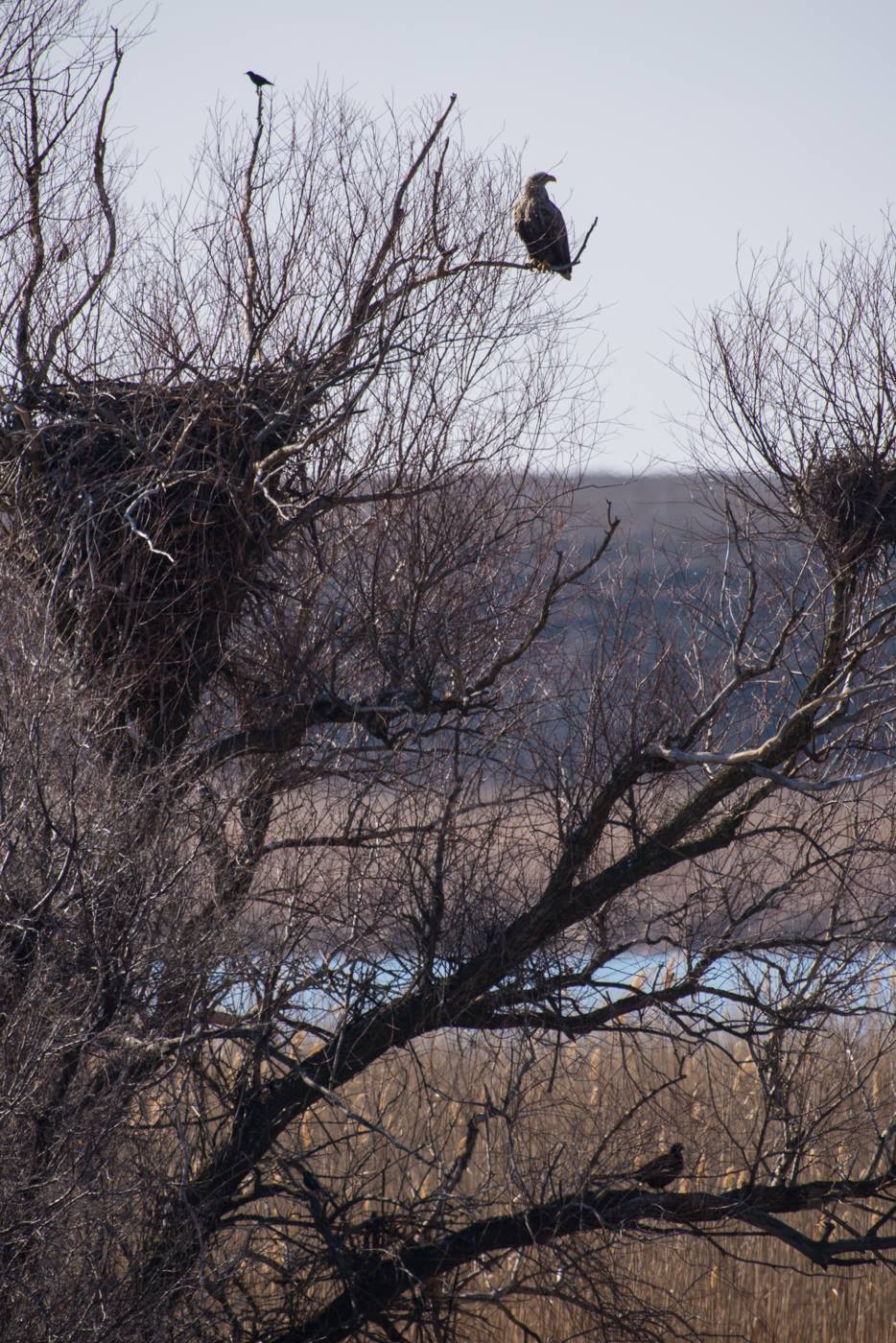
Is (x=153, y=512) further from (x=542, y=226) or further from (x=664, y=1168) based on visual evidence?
(x=664, y=1168)

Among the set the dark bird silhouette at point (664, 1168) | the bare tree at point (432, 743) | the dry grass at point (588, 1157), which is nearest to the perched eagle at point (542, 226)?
the bare tree at point (432, 743)

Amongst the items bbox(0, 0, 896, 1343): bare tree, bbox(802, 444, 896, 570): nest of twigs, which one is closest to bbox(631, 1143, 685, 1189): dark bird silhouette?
bbox(0, 0, 896, 1343): bare tree

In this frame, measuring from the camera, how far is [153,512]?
614 centimetres

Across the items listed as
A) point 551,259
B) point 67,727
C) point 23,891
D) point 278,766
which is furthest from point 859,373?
point 23,891

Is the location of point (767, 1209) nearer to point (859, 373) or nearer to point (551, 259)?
point (859, 373)

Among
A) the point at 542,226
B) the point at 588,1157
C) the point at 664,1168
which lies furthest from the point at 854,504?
the point at 588,1157

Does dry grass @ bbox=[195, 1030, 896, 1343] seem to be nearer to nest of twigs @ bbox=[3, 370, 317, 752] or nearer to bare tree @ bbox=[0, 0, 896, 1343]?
bare tree @ bbox=[0, 0, 896, 1343]

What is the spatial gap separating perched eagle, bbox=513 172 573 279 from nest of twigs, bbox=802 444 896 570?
1522 mm

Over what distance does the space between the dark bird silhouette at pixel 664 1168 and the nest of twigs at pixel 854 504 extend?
2594 mm

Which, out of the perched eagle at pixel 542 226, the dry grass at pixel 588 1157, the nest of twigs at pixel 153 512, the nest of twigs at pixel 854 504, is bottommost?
the dry grass at pixel 588 1157

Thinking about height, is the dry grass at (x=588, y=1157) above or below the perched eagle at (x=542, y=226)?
below

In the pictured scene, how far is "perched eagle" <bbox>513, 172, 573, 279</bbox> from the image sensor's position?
6504mm

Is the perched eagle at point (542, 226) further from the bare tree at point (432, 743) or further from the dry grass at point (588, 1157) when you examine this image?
the dry grass at point (588, 1157)

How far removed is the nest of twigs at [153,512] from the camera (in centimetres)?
579
